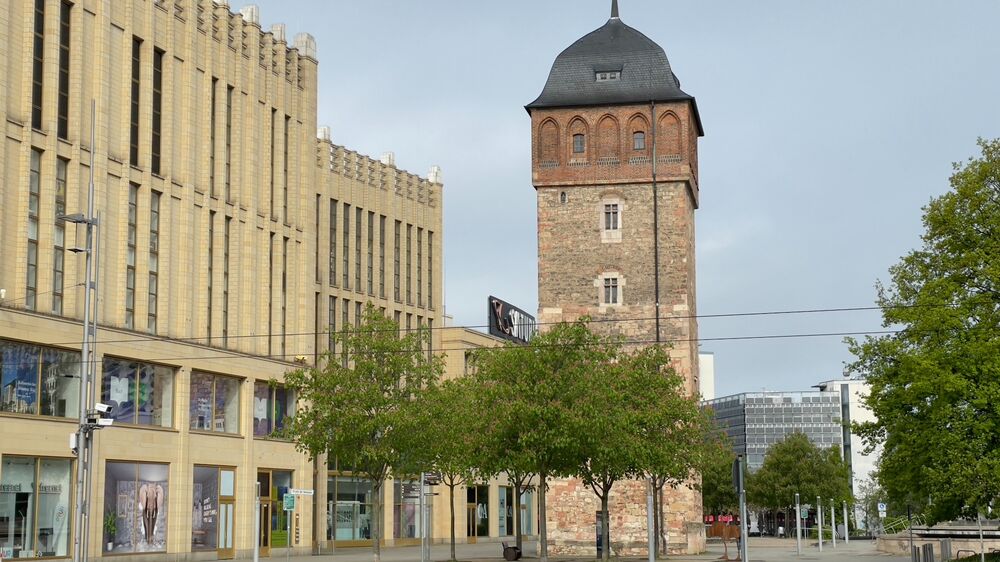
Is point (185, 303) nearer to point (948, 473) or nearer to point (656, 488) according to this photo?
point (656, 488)

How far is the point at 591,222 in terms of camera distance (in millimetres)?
62688

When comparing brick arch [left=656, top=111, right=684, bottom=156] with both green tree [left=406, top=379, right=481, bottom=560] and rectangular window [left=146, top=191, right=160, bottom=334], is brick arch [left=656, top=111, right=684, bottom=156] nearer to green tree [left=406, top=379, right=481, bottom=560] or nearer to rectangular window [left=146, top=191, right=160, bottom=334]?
green tree [left=406, top=379, right=481, bottom=560]

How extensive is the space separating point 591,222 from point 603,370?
15.0m

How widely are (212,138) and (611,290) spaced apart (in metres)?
19.3

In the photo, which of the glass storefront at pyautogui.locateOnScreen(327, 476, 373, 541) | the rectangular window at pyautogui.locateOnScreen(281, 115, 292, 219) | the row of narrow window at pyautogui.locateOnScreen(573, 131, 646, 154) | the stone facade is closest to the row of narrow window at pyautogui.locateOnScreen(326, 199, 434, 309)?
the rectangular window at pyautogui.locateOnScreen(281, 115, 292, 219)

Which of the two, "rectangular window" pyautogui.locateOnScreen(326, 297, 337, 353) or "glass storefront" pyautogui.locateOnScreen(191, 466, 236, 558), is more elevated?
"rectangular window" pyautogui.locateOnScreen(326, 297, 337, 353)

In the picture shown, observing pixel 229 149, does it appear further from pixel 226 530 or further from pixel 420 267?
pixel 420 267

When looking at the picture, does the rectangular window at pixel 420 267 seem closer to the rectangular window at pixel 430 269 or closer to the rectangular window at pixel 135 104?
the rectangular window at pixel 430 269

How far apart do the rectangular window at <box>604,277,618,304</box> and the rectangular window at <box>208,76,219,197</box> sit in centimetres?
1831

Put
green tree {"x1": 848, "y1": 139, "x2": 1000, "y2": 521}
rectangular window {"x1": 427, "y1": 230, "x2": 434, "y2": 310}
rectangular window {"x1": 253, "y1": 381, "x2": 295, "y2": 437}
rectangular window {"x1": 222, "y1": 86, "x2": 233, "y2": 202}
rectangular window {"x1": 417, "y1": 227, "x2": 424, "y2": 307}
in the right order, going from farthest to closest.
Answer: rectangular window {"x1": 427, "y1": 230, "x2": 434, "y2": 310}
rectangular window {"x1": 417, "y1": 227, "x2": 424, "y2": 307}
rectangular window {"x1": 253, "y1": 381, "x2": 295, "y2": 437}
rectangular window {"x1": 222, "y1": 86, "x2": 233, "y2": 202}
green tree {"x1": 848, "y1": 139, "x2": 1000, "y2": 521}

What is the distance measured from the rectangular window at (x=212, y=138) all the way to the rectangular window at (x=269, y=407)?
28.7ft

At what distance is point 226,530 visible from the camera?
55156 mm

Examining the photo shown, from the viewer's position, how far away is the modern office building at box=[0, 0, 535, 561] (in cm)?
4425

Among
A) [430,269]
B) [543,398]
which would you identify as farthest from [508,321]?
[543,398]
